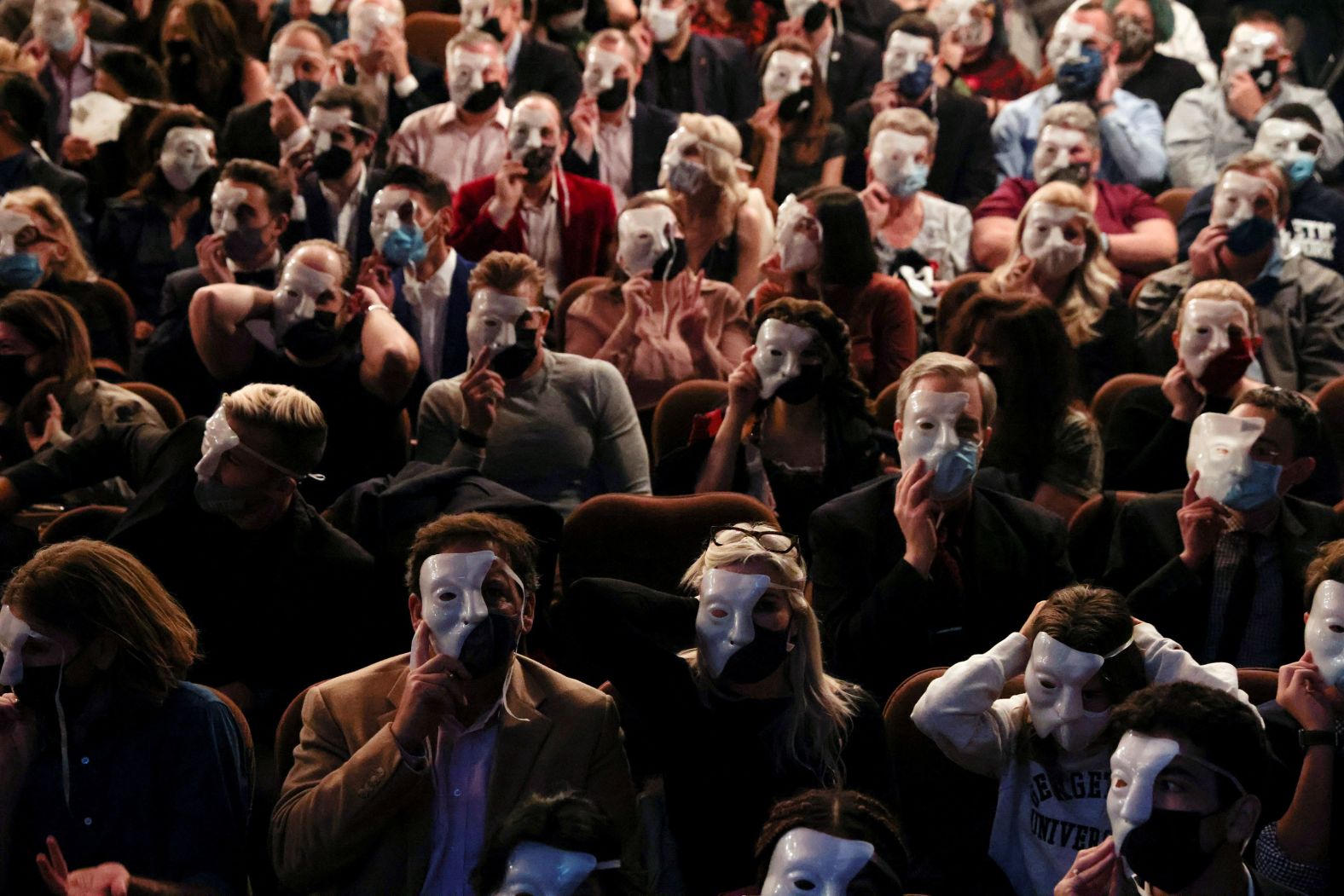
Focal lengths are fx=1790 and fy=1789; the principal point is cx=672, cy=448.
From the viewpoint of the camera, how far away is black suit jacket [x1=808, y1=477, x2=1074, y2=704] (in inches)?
129

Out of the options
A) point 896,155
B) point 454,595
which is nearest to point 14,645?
point 454,595

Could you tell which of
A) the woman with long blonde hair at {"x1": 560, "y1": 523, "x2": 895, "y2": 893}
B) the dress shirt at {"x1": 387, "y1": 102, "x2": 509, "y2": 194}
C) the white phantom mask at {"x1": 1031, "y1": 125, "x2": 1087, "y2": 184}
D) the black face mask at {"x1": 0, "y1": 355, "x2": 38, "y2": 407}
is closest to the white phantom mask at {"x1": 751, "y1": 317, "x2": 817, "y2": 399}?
the woman with long blonde hair at {"x1": 560, "y1": 523, "x2": 895, "y2": 893}

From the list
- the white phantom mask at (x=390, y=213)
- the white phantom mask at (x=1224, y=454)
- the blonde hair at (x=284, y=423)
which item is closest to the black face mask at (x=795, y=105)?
the white phantom mask at (x=390, y=213)

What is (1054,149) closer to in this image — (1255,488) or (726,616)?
(1255,488)

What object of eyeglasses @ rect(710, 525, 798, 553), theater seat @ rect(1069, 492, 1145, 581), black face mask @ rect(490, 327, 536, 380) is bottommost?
theater seat @ rect(1069, 492, 1145, 581)

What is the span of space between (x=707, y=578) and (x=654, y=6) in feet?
15.0

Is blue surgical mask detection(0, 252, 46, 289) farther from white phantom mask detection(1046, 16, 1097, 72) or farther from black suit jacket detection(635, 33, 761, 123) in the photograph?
white phantom mask detection(1046, 16, 1097, 72)

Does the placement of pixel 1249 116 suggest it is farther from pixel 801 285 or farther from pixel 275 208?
pixel 275 208

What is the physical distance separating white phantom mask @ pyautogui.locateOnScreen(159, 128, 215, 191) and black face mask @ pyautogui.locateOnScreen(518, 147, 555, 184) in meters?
1.07

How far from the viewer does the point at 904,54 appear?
22.0 ft

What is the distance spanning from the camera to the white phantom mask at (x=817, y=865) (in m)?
2.29

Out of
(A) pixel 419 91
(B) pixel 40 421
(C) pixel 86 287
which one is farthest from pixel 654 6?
(B) pixel 40 421

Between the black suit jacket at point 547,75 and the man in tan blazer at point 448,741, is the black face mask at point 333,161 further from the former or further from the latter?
the man in tan blazer at point 448,741

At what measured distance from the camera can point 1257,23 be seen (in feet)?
22.7
